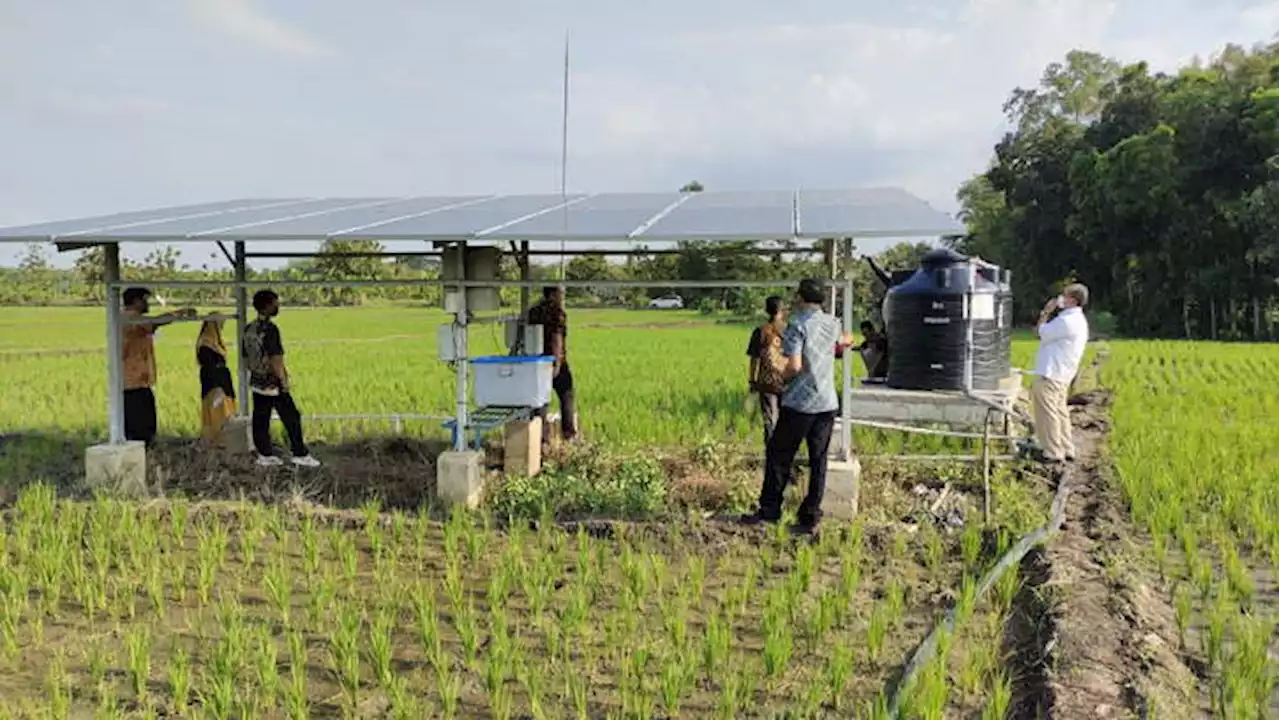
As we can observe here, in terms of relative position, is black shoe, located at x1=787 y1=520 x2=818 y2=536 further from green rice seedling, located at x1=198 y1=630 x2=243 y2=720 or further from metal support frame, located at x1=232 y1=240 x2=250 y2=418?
metal support frame, located at x1=232 y1=240 x2=250 y2=418

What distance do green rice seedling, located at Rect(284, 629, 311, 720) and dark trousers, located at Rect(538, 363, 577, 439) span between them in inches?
167

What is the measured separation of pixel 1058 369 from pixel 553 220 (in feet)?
14.2

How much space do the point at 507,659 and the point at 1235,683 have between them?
2.80 m

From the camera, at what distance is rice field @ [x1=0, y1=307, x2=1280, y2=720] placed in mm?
3822

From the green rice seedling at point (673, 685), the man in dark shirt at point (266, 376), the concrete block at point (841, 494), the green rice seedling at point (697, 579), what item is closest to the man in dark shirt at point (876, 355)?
the concrete block at point (841, 494)

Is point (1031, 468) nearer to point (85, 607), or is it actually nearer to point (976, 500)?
point (976, 500)

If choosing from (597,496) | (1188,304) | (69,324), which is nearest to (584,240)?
(597,496)

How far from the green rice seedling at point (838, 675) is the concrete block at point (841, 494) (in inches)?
96.8

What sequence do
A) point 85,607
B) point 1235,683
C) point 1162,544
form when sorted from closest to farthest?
point 1235,683 → point 85,607 → point 1162,544

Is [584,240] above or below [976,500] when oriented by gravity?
above

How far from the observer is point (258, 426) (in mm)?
7742

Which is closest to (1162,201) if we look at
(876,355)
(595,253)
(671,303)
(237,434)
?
(876,355)

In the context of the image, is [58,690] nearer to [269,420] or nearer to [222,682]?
[222,682]

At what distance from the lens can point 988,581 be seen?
4.84 metres
